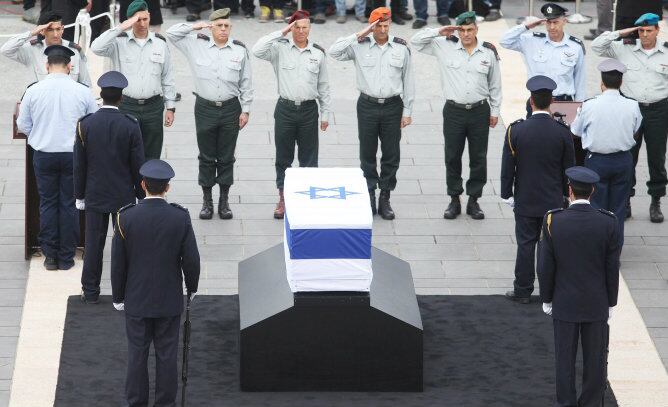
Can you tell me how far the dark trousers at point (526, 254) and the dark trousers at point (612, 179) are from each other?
0.91 metres

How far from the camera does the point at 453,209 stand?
13.4 metres

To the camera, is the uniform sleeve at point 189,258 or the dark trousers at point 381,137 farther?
the dark trousers at point 381,137

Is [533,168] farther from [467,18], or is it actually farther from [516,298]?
[467,18]

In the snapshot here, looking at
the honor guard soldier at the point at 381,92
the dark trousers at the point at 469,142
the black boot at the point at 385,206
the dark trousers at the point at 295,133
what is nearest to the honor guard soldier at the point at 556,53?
the dark trousers at the point at 469,142

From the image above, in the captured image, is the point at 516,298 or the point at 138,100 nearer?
the point at 516,298

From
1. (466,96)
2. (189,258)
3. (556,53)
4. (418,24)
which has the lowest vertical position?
(418,24)

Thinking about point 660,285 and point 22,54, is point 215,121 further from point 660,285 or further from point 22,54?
point 660,285

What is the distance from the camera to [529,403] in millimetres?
9562

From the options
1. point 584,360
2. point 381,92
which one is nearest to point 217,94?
point 381,92

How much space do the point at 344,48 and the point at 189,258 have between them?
14.5ft

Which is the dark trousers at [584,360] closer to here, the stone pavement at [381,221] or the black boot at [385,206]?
the stone pavement at [381,221]

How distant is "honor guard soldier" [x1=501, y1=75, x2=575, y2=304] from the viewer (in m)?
11.3

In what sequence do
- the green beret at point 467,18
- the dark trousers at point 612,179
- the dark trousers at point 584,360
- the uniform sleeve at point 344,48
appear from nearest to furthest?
1. the dark trousers at point 584,360
2. the dark trousers at point 612,179
3. the green beret at point 467,18
4. the uniform sleeve at point 344,48

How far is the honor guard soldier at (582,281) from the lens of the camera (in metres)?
9.31
